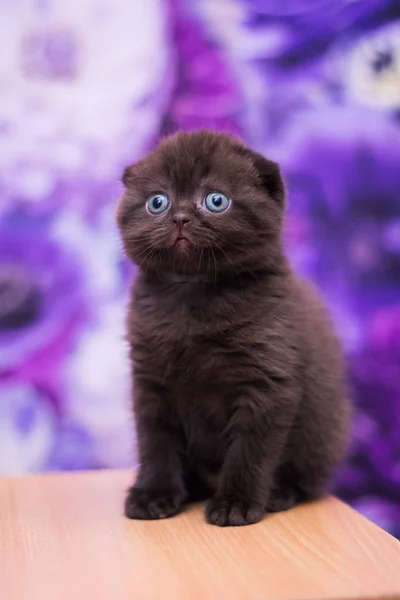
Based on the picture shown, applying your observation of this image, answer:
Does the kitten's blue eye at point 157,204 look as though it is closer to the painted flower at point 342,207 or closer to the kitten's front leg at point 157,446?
the kitten's front leg at point 157,446

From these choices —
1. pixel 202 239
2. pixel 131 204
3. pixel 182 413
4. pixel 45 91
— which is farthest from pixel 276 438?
pixel 45 91

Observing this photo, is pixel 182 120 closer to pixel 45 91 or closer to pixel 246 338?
pixel 45 91

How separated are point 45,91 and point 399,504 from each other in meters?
1.42

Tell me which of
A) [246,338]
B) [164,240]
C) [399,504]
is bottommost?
[399,504]

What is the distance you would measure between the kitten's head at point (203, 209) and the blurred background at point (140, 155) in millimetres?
589

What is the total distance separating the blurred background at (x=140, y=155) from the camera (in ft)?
6.72

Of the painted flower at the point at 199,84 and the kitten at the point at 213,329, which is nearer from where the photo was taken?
the kitten at the point at 213,329

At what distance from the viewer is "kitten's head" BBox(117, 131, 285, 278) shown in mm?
1386

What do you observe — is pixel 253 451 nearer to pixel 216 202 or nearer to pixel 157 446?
pixel 157 446

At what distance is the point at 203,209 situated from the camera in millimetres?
1397

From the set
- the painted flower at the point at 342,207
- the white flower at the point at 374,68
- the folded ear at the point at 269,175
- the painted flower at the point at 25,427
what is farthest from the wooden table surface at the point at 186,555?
the white flower at the point at 374,68

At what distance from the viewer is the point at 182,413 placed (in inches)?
59.9

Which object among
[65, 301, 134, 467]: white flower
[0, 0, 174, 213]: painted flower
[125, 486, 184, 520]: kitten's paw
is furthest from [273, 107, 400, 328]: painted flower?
[125, 486, 184, 520]: kitten's paw

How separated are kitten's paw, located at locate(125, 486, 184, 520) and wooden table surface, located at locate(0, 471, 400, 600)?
2 centimetres
